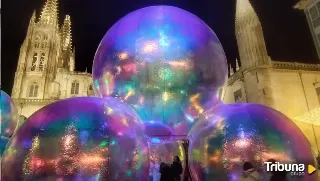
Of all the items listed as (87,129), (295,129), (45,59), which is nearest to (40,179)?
(87,129)

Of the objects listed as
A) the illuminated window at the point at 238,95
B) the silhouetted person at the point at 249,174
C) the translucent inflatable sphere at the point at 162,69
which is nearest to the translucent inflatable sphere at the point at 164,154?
the translucent inflatable sphere at the point at 162,69

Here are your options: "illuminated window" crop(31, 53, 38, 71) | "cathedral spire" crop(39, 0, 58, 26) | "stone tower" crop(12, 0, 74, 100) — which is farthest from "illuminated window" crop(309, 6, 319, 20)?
"cathedral spire" crop(39, 0, 58, 26)

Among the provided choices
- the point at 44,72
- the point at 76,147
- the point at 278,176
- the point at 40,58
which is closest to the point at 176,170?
the point at 278,176

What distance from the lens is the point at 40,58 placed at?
167 feet

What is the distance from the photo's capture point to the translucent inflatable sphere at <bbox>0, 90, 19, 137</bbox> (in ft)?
15.7

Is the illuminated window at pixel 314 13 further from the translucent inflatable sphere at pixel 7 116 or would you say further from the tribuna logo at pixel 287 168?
the translucent inflatable sphere at pixel 7 116

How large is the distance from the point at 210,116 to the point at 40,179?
1.94m

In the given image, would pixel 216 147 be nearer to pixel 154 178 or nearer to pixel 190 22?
pixel 154 178

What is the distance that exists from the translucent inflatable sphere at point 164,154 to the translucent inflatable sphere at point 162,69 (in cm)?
37

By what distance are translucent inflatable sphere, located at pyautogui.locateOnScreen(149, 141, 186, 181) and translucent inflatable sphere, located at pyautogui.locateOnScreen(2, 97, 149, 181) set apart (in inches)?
33.4

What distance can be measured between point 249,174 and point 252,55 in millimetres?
18151

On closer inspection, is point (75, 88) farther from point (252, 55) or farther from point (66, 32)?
point (252, 55)

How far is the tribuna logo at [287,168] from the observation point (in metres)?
2.41

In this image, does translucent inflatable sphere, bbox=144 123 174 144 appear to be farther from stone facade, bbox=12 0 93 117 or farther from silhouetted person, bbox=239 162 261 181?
stone facade, bbox=12 0 93 117
